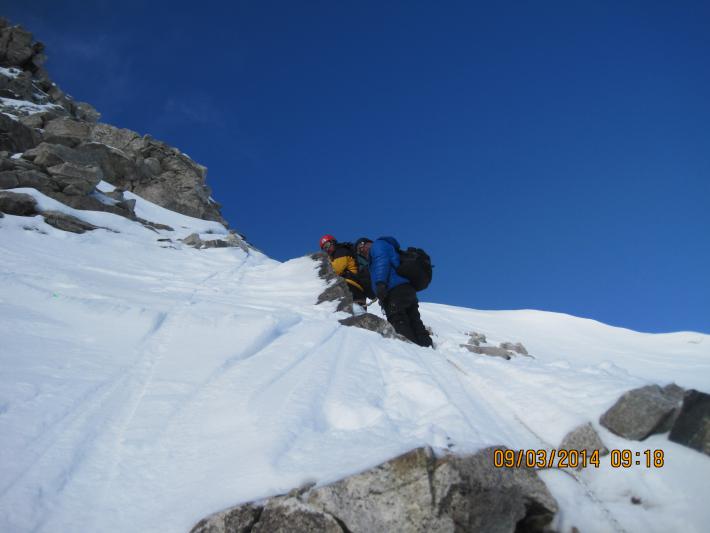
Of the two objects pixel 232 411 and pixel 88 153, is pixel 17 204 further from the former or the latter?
pixel 232 411

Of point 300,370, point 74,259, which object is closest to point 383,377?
point 300,370

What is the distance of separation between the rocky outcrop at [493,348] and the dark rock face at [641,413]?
3205mm

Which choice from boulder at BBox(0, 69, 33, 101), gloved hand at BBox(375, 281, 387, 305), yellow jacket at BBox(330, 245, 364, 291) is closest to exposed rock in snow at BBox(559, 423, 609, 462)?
gloved hand at BBox(375, 281, 387, 305)

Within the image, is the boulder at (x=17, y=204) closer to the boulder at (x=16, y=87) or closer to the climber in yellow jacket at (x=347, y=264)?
the climber in yellow jacket at (x=347, y=264)

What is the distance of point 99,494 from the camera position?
2.62 m

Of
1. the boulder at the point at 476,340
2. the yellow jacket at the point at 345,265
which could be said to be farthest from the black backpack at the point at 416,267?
the boulder at the point at 476,340

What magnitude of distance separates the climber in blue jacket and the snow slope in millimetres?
1218

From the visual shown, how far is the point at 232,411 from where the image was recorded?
3418mm

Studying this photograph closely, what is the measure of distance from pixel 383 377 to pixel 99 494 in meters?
2.47

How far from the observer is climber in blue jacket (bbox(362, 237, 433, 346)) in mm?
7262

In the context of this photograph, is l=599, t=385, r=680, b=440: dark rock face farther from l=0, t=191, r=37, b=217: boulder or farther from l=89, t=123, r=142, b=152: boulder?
l=89, t=123, r=142, b=152: boulder

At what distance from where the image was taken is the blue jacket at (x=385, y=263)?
7340 millimetres

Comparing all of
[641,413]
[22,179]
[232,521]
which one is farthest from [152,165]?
[641,413]

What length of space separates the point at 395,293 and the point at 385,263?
0.53 metres
